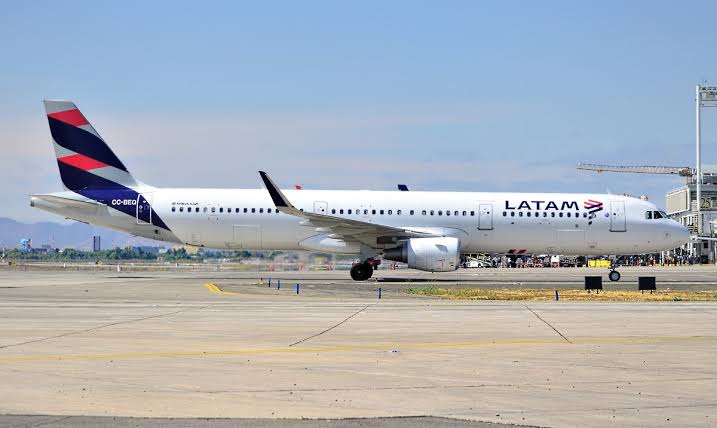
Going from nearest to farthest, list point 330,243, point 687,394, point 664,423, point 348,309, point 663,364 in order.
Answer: point 664,423
point 687,394
point 663,364
point 348,309
point 330,243

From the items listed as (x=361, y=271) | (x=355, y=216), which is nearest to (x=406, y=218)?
(x=355, y=216)

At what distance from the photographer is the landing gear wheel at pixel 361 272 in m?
40.3

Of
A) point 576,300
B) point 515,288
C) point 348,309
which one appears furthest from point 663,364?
point 515,288

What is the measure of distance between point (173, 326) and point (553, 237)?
Result: 26.6 meters

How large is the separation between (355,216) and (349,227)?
253 centimetres

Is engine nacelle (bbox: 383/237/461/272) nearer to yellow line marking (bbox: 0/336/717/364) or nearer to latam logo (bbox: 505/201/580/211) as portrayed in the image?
latam logo (bbox: 505/201/580/211)

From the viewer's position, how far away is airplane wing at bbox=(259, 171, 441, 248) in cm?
3700

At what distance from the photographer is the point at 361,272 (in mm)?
40406

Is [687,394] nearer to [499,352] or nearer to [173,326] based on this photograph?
[499,352]

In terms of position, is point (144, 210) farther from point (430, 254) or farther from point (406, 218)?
point (430, 254)

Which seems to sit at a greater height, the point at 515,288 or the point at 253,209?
the point at 253,209

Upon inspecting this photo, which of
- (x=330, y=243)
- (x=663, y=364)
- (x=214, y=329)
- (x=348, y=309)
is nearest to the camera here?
(x=663, y=364)

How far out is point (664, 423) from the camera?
891 cm

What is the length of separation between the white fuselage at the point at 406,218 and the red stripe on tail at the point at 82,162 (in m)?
1.49
